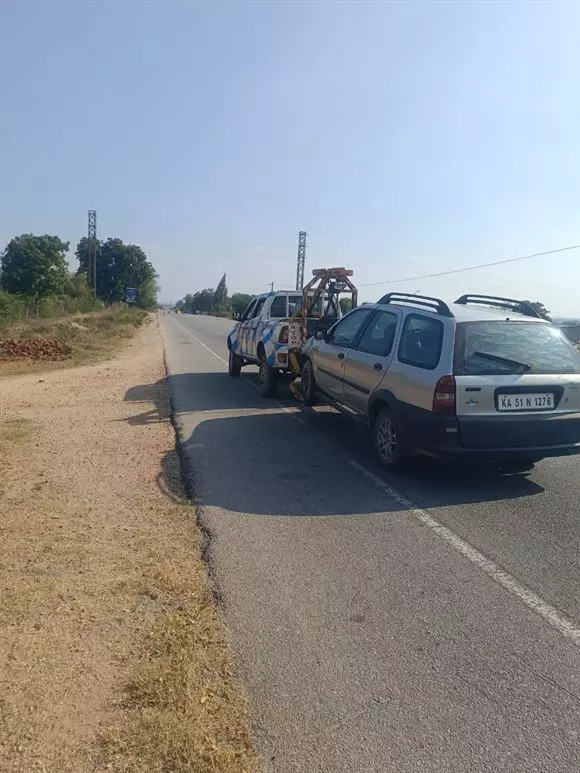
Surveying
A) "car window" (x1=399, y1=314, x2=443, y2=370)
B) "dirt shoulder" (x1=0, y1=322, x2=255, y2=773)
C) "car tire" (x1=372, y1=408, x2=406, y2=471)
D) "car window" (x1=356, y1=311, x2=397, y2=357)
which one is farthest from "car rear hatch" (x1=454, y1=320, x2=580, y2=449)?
"dirt shoulder" (x1=0, y1=322, x2=255, y2=773)

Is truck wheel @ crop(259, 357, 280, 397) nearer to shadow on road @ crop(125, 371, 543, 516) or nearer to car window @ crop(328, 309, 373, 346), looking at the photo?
shadow on road @ crop(125, 371, 543, 516)

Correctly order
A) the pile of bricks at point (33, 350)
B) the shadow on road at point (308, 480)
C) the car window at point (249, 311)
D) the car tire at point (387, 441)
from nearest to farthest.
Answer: the shadow on road at point (308, 480) → the car tire at point (387, 441) → the car window at point (249, 311) → the pile of bricks at point (33, 350)

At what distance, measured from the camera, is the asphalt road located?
282 cm

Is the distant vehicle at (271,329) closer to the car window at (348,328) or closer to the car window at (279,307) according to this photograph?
the car window at (279,307)

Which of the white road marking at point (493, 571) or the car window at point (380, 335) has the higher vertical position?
the car window at point (380, 335)

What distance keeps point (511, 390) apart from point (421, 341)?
1095 millimetres

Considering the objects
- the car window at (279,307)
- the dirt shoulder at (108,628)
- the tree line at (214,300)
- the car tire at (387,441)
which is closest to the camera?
the dirt shoulder at (108,628)

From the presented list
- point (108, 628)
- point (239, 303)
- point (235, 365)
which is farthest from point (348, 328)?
point (239, 303)

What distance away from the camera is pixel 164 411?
420 inches

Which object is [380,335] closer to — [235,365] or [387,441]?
[387,441]

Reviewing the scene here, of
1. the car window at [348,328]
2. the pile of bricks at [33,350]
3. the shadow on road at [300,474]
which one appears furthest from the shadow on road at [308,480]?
the pile of bricks at [33,350]

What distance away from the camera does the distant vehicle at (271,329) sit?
458 inches

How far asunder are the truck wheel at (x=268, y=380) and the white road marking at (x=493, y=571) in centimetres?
533

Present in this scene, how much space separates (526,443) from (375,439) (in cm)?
166
